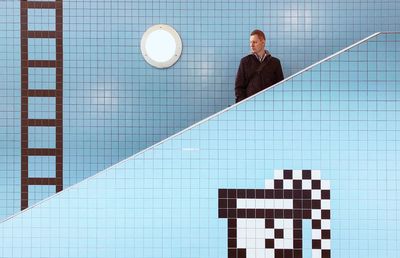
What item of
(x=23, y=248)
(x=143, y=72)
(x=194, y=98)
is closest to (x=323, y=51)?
(x=194, y=98)

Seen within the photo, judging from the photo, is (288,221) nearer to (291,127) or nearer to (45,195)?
(291,127)

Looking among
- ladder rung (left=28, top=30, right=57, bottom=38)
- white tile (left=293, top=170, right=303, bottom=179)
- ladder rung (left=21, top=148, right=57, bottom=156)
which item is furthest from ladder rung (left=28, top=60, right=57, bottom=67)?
white tile (left=293, top=170, right=303, bottom=179)

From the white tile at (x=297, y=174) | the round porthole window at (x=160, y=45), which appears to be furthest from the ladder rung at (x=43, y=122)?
the white tile at (x=297, y=174)

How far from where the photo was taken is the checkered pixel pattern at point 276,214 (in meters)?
4.30

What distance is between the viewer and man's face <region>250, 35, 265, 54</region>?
5.00 m

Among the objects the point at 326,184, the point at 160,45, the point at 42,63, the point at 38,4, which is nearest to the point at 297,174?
the point at 326,184

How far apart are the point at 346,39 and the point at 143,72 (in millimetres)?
1860

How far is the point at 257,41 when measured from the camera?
16.4 ft

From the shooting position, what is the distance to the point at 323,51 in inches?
231

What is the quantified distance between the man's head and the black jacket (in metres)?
0.06

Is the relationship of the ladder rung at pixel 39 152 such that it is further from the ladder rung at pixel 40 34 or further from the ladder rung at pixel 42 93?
the ladder rung at pixel 40 34

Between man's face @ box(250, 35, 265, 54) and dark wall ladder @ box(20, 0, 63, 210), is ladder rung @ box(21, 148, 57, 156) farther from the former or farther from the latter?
man's face @ box(250, 35, 265, 54)

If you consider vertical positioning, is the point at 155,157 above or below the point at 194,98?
below

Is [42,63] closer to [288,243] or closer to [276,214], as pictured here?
[276,214]
